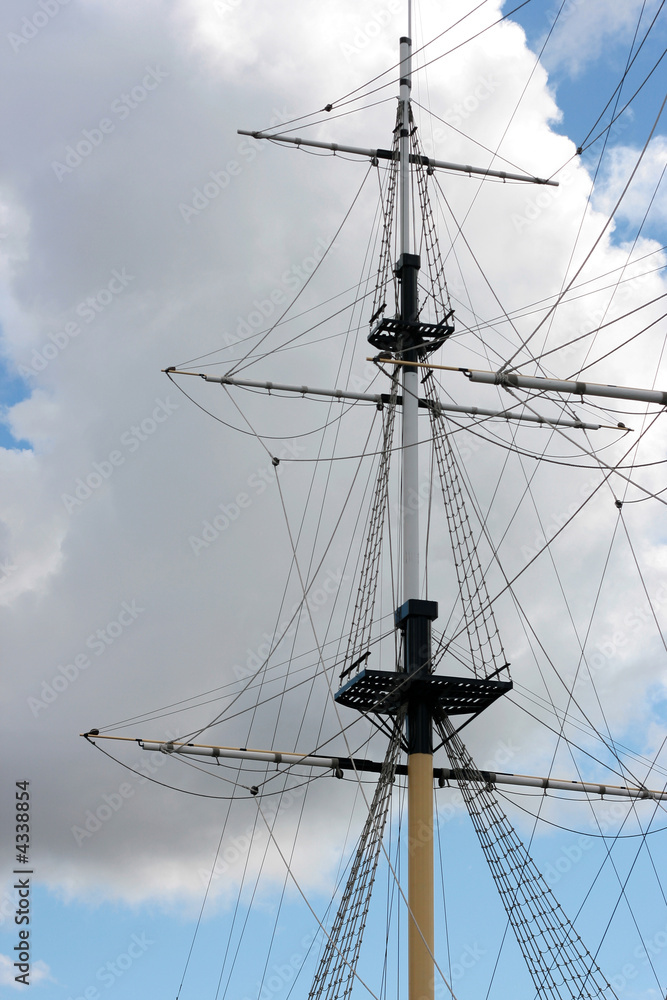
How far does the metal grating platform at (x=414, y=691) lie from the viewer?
28.3 m

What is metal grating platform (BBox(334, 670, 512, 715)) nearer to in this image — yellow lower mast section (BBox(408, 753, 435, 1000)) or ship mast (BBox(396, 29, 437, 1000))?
ship mast (BBox(396, 29, 437, 1000))

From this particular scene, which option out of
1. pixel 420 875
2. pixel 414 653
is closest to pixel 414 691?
pixel 414 653

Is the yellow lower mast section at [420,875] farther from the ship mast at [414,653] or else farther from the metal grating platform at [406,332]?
the metal grating platform at [406,332]

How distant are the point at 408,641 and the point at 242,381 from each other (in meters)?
8.67

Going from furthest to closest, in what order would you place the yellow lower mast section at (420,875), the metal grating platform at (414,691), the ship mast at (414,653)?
the metal grating platform at (414,691) → the ship mast at (414,653) → the yellow lower mast section at (420,875)

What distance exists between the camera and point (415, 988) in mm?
25797

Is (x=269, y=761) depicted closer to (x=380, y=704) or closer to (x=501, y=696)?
(x=380, y=704)

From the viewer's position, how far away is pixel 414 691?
28.8 meters

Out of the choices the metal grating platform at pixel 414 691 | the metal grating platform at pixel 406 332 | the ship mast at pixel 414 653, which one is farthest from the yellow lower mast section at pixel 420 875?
the metal grating platform at pixel 406 332

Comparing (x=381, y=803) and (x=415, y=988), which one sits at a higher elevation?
(x=381, y=803)

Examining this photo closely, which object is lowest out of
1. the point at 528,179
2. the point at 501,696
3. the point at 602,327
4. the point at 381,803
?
the point at 381,803

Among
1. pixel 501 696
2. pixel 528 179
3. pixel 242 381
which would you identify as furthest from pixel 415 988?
pixel 528 179

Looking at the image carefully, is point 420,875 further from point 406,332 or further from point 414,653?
point 406,332

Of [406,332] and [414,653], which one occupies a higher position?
[406,332]
